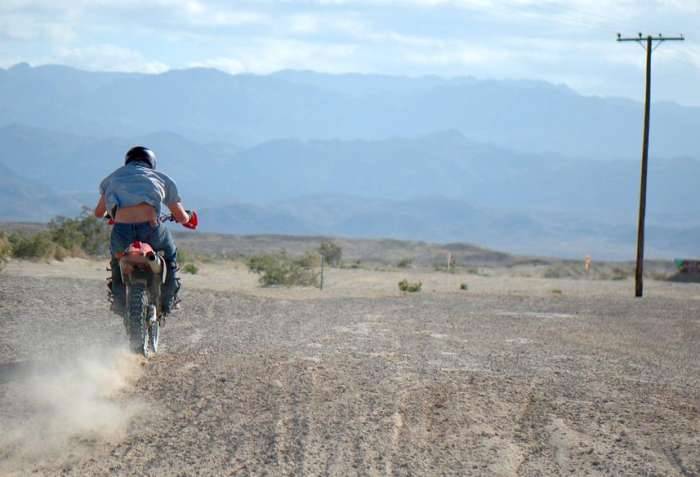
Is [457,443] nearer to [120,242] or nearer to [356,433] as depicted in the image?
[356,433]

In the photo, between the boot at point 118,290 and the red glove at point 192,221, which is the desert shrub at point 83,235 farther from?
the boot at point 118,290

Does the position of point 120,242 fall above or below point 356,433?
above

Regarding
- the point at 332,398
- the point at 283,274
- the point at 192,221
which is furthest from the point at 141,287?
the point at 283,274

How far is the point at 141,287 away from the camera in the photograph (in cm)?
973

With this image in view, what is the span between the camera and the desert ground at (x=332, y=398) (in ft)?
23.3

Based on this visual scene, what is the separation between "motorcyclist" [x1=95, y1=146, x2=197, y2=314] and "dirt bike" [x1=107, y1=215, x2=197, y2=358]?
0.39 ft

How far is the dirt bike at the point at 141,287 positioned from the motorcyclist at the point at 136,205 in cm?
12

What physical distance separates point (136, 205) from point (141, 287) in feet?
2.38

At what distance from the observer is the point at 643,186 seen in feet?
101

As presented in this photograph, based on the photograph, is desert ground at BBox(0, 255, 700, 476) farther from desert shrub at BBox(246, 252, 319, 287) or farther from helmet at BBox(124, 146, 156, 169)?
desert shrub at BBox(246, 252, 319, 287)

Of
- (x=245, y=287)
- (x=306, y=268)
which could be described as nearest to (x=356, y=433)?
(x=245, y=287)

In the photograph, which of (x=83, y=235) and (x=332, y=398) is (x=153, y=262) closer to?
(x=332, y=398)

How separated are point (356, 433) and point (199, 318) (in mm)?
7555

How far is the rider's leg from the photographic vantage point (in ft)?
32.7
